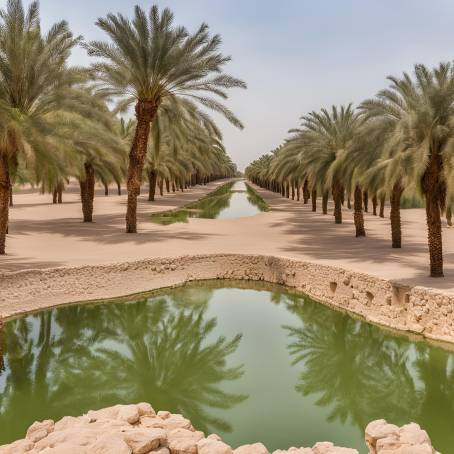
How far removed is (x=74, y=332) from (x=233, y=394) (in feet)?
16.0

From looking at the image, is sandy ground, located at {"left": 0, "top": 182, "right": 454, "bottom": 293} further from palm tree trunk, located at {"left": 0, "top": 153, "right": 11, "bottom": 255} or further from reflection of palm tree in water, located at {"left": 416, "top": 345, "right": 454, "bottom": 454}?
reflection of palm tree in water, located at {"left": 416, "top": 345, "right": 454, "bottom": 454}

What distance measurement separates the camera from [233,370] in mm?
8711

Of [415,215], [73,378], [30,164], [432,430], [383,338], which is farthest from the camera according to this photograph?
[415,215]

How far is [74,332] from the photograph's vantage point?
10.9 meters

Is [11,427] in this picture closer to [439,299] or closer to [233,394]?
[233,394]

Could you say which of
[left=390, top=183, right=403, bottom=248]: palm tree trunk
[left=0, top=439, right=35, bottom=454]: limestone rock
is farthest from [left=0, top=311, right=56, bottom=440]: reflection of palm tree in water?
[left=390, top=183, right=403, bottom=248]: palm tree trunk

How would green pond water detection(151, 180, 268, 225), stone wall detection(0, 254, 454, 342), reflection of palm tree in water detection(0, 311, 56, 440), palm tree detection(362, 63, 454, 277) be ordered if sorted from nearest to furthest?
reflection of palm tree in water detection(0, 311, 56, 440)
stone wall detection(0, 254, 454, 342)
palm tree detection(362, 63, 454, 277)
green pond water detection(151, 180, 268, 225)

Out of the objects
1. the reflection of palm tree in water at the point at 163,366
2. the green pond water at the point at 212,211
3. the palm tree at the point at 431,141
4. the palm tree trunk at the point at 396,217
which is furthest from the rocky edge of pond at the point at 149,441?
the green pond water at the point at 212,211

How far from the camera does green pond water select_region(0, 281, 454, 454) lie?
6949 millimetres

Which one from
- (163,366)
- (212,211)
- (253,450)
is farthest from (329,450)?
(212,211)

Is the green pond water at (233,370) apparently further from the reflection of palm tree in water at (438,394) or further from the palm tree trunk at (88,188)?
the palm tree trunk at (88,188)

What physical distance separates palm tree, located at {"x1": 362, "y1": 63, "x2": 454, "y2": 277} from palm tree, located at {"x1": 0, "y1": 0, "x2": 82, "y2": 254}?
33.5ft

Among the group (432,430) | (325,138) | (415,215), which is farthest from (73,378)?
(415,215)

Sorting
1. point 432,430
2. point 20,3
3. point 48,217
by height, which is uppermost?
point 20,3
